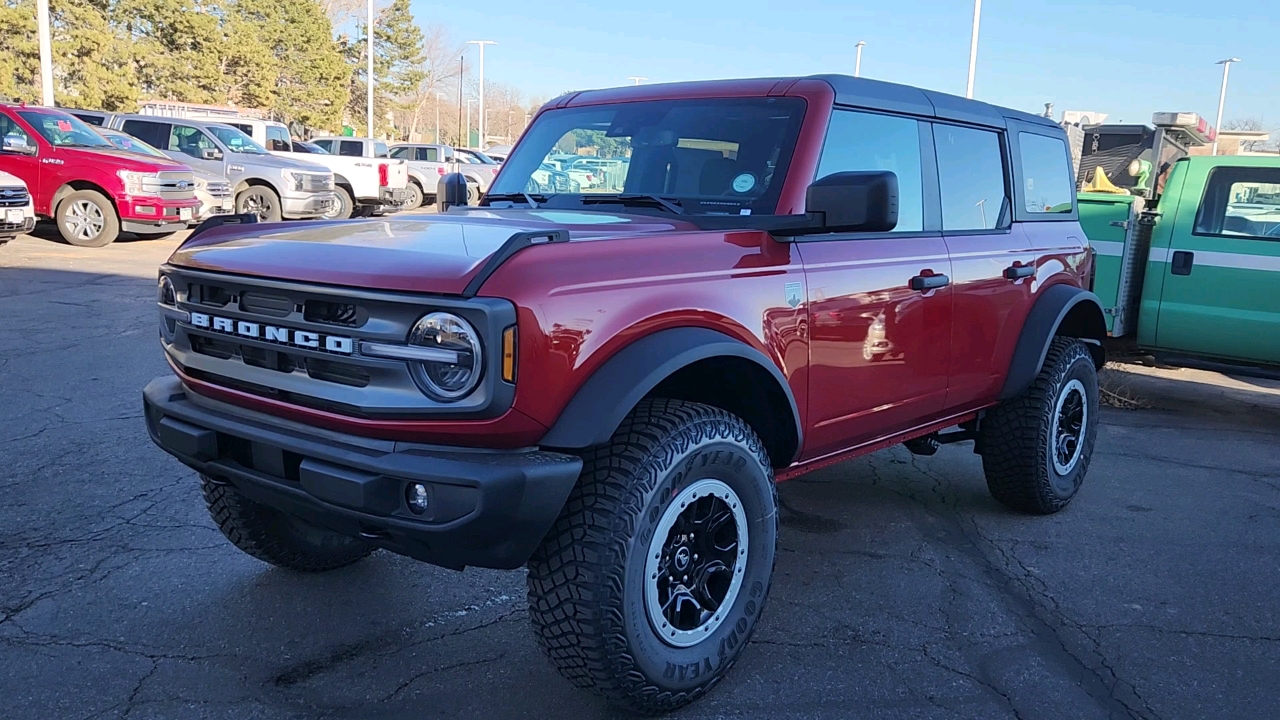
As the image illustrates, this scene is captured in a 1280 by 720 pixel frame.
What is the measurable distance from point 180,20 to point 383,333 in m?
43.6

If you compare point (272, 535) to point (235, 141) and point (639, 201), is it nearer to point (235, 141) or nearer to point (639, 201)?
point (639, 201)

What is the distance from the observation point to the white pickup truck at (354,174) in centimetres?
1966

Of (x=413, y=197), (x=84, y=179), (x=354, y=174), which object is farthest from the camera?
(x=413, y=197)

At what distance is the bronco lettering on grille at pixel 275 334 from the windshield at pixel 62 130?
504 inches

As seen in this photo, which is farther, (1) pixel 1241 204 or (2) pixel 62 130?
(2) pixel 62 130

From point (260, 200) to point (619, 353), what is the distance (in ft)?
52.2

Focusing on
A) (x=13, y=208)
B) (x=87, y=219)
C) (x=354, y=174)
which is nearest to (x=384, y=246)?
(x=13, y=208)

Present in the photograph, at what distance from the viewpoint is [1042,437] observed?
15.6ft

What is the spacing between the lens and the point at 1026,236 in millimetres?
4781

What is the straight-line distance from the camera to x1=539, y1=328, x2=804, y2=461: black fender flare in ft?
8.63

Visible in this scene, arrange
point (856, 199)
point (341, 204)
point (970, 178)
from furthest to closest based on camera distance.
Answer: point (341, 204), point (970, 178), point (856, 199)

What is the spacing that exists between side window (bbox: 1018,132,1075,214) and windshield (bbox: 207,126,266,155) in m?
15.3

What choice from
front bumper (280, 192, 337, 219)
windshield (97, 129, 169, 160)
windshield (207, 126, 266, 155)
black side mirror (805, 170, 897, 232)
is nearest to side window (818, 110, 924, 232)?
black side mirror (805, 170, 897, 232)

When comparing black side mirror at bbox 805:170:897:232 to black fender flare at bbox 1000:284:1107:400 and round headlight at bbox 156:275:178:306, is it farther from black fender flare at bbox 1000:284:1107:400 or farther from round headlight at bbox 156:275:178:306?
round headlight at bbox 156:275:178:306
